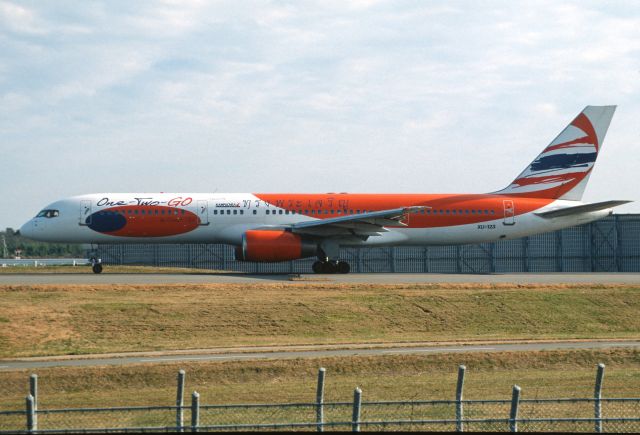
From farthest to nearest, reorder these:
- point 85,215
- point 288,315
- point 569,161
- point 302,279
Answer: point 569,161 → point 85,215 → point 302,279 → point 288,315

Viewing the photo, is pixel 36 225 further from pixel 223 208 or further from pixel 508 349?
pixel 508 349

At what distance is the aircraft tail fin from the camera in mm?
49406

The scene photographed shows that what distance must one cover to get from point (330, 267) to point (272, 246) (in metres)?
5.01

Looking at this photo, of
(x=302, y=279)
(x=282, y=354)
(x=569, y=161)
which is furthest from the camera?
(x=569, y=161)

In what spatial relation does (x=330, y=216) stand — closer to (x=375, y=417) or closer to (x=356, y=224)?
(x=356, y=224)

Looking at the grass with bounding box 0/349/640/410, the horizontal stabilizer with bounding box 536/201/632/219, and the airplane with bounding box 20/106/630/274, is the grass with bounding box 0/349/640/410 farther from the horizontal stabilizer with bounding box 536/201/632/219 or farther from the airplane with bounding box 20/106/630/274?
the horizontal stabilizer with bounding box 536/201/632/219

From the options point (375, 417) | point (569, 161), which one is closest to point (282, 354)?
point (375, 417)

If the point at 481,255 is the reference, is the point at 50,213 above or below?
above

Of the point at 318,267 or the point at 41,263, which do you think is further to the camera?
the point at 41,263

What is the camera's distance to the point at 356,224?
1716 inches

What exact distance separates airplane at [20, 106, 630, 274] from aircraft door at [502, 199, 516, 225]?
6cm

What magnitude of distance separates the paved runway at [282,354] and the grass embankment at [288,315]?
6.29 feet

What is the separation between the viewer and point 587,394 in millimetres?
21031

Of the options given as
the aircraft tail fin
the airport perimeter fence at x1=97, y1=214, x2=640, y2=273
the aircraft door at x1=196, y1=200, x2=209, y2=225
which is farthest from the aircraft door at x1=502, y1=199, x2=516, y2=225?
the airport perimeter fence at x1=97, y1=214, x2=640, y2=273
